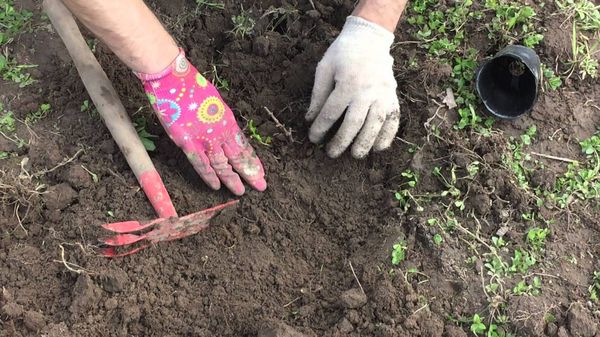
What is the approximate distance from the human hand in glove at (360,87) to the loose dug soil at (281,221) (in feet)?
0.41

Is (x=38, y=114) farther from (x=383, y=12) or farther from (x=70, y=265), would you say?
(x=383, y=12)

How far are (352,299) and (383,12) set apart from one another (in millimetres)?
1153

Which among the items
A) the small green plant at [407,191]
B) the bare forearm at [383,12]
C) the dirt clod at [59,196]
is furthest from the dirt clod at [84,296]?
the bare forearm at [383,12]

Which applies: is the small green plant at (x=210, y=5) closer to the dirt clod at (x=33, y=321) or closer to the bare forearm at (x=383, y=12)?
the bare forearm at (x=383, y=12)

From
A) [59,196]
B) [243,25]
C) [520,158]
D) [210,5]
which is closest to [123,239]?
[59,196]

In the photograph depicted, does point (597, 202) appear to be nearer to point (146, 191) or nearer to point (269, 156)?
point (269, 156)

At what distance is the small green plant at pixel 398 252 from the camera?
2.26 metres

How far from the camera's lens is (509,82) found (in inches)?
103

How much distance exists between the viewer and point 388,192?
2451 millimetres

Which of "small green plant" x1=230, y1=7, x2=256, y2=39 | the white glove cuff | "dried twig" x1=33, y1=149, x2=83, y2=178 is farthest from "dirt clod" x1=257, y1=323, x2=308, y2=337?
"small green plant" x1=230, y1=7, x2=256, y2=39

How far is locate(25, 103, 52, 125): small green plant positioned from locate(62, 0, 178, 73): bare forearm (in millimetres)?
510

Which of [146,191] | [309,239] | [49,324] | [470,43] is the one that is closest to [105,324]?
[49,324]

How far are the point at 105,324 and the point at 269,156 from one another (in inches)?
36.1

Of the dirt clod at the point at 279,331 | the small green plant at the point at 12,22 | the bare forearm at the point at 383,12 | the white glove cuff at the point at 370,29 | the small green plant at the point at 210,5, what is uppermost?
the bare forearm at the point at 383,12
